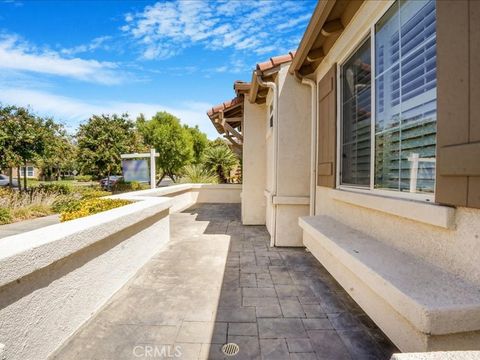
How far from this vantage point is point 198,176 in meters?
14.7

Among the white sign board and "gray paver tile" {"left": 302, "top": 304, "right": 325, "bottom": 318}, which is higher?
the white sign board

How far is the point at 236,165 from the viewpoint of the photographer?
635 inches

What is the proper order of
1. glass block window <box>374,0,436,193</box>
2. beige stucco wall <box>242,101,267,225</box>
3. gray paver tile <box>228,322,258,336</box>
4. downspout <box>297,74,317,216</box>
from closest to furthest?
glass block window <box>374,0,436,193</box>
gray paver tile <box>228,322,258,336</box>
downspout <box>297,74,317,216</box>
beige stucco wall <box>242,101,267,225</box>

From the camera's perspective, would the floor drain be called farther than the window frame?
No

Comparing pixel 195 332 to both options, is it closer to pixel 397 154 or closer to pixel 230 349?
pixel 230 349

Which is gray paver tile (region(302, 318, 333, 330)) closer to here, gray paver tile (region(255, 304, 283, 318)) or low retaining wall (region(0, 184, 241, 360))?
gray paver tile (region(255, 304, 283, 318))

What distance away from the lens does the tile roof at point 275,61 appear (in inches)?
213

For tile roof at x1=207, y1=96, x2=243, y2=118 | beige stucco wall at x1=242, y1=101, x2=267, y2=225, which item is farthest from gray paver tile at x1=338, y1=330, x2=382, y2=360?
tile roof at x1=207, y1=96, x2=243, y2=118

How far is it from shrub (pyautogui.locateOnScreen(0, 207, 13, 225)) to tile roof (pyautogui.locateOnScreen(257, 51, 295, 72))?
344 inches

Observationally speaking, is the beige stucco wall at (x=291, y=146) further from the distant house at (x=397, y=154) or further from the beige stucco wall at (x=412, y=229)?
the beige stucco wall at (x=412, y=229)

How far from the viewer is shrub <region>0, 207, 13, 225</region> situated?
7600 mm

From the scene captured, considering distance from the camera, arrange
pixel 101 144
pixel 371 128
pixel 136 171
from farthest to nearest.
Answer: pixel 101 144 < pixel 136 171 < pixel 371 128

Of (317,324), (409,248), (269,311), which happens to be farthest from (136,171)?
(409,248)

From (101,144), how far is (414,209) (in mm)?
15035
